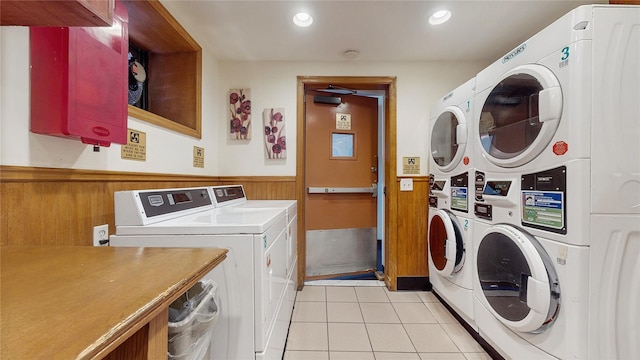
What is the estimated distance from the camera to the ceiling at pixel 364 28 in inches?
63.9

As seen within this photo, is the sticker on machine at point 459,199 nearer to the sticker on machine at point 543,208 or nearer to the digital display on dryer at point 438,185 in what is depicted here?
the digital display on dryer at point 438,185

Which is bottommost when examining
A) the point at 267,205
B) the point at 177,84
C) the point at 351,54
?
the point at 267,205

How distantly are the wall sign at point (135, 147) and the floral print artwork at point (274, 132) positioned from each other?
108 centimetres

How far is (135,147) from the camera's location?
1.36 metres

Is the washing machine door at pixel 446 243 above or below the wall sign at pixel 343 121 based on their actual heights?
below

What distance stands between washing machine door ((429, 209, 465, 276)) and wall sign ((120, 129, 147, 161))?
206 centimetres

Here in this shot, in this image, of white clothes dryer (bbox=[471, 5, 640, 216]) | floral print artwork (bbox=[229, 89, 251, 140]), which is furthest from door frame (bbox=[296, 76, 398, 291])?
white clothes dryer (bbox=[471, 5, 640, 216])

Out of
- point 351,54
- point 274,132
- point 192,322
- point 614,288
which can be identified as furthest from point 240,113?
point 614,288

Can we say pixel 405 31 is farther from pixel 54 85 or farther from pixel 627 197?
pixel 54 85

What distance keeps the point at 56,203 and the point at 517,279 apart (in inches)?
79.7

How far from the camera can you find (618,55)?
972 mm

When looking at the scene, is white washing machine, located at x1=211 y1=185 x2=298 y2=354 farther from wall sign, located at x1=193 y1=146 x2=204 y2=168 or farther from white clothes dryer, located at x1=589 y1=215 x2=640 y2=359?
white clothes dryer, located at x1=589 y1=215 x2=640 y2=359

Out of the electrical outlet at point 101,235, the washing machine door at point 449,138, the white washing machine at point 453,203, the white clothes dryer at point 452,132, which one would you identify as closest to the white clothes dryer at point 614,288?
the white washing machine at point 453,203

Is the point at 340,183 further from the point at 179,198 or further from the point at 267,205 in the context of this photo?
the point at 179,198
